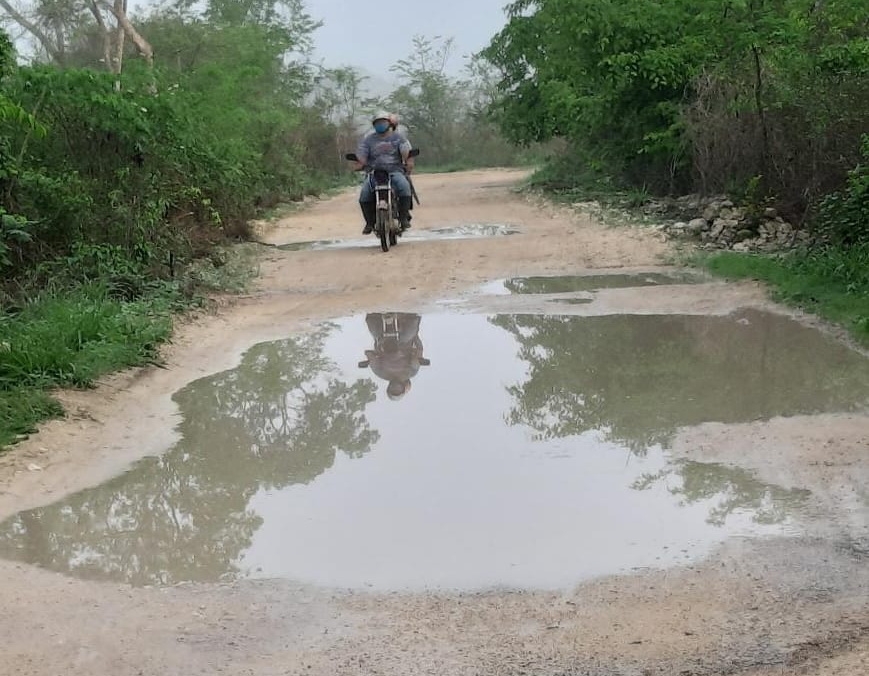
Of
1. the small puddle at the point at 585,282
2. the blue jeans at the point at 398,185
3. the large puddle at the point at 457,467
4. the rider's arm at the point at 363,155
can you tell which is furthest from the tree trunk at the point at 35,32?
the large puddle at the point at 457,467

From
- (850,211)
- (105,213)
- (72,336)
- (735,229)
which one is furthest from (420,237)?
(72,336)

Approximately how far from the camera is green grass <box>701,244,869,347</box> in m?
7.17

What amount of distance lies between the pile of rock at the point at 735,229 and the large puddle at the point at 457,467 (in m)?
3.42

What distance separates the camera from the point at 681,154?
14336 millimetres

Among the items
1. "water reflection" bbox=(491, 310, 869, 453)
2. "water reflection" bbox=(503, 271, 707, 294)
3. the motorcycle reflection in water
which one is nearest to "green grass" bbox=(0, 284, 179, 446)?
the motorcycle reflection in water

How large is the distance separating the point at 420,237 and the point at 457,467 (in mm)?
9210

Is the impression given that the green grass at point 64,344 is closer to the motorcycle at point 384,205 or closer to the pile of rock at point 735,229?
the motorcycle at point 384,205

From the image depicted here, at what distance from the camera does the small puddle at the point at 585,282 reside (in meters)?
9.16

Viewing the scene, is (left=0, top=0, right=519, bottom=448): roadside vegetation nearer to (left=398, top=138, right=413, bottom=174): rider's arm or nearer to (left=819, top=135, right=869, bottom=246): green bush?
(left=398, top=138, right=413, bottom=174): rider's arm

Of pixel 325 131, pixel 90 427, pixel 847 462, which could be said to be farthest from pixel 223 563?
pixel 325 131

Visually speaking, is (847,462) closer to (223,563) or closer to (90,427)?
(223,563)

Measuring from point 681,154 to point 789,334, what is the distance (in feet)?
26.1

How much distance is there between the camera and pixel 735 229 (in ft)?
36.6

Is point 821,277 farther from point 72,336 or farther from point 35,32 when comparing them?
point 35,32
